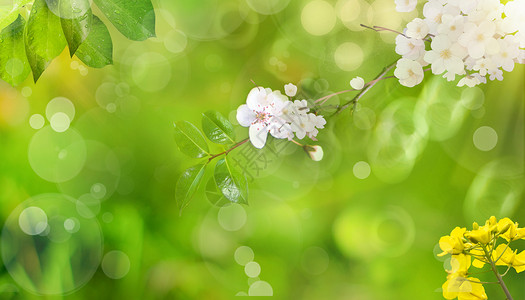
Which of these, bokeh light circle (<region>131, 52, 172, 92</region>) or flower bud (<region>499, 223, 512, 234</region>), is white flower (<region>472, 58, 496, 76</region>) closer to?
flower bud (<region>499, 223, 512, 234</region>)

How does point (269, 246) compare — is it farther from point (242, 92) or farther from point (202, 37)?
point (202, 37)

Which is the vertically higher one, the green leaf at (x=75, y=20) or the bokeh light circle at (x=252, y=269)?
the bokeh light circle at (x=252, y=269)

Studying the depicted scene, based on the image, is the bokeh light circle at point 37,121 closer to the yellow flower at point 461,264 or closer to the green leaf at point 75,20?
the green leaf at point 75,20

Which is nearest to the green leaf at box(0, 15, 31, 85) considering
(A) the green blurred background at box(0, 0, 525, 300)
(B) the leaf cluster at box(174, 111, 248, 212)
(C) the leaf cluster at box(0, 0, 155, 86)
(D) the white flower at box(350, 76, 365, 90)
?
(C) the leaf cluster at box(0, 0, 155, 86)

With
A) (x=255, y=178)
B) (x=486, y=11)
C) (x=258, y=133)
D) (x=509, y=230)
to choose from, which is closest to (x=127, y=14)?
(x=258, y=133)

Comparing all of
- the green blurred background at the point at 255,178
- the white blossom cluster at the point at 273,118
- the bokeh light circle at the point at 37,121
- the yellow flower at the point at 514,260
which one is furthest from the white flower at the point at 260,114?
the bokeh light circle at the point at 37,121

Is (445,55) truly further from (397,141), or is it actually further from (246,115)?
(397,141)

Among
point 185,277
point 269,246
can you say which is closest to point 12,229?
point 185,277
